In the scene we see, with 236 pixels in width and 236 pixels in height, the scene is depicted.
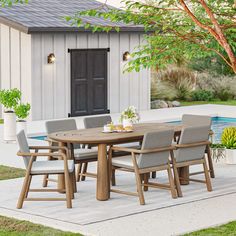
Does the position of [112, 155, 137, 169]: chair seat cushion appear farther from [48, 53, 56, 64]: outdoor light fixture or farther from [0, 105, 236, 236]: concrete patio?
[48, 53, 56, 64]: outdoor light fixture

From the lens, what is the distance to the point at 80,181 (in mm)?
11992

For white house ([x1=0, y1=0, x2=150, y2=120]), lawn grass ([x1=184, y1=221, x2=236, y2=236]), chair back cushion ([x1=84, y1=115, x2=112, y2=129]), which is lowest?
lawn grass ([x1=184, y1=221, x2=236, y2=236])

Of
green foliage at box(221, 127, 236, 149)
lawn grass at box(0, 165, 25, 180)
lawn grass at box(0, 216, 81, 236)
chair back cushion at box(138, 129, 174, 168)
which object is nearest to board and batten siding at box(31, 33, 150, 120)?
lawn grass at box(0, 165, 25, 180)

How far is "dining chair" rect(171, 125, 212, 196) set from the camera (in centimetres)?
1102

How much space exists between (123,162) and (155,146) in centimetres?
49

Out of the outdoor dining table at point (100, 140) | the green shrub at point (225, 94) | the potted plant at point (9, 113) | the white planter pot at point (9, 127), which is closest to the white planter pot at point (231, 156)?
the outdoor dining table at point (100, 140)

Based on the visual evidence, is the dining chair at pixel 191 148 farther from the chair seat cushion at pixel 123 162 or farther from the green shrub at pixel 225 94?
the green shrub at pixel 225 94

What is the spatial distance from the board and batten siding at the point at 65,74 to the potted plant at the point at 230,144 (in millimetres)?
7721

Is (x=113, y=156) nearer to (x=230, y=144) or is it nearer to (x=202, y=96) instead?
(x=230, y=144)

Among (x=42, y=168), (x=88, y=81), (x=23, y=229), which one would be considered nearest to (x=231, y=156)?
(x=42, y=168)

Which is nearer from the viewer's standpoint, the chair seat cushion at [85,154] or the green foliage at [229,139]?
the chair seat cushion at [85,154]

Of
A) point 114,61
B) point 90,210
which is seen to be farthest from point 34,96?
point 90,210

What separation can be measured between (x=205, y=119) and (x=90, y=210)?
326 centimetres

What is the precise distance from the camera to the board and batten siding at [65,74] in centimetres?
2064
